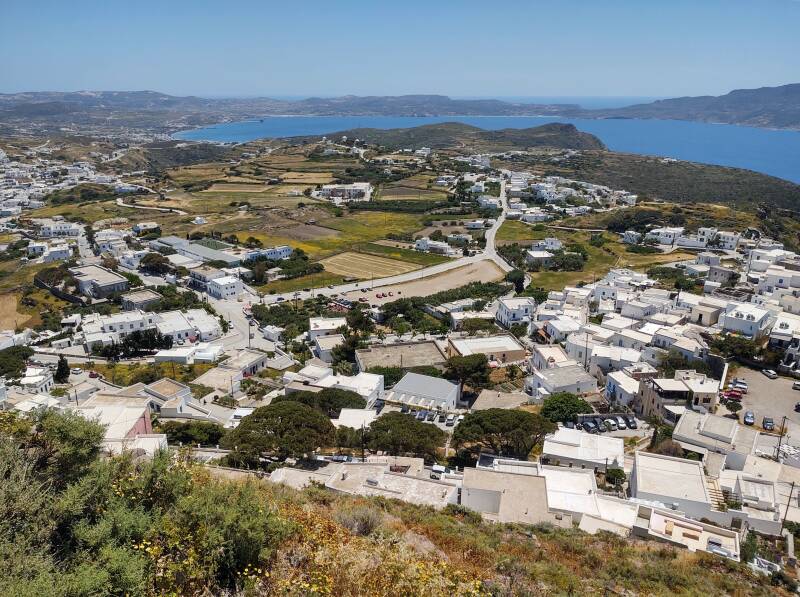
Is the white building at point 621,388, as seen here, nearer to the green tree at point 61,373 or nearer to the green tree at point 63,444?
the green tree at point 63,444

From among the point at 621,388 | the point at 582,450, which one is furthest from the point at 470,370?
the point at 582,450

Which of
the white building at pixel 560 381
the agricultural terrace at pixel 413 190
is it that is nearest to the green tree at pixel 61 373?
the white building at pixel 560 381

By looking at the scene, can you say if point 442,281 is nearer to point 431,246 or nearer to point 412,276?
point 412,276

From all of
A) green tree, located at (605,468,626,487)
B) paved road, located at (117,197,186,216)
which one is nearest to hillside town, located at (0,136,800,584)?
green tree, located at (605,468,626,487)

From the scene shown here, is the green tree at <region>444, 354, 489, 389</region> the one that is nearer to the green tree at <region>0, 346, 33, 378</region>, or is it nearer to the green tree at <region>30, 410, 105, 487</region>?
the green tree at <region>30, 410, 105, 487</region>

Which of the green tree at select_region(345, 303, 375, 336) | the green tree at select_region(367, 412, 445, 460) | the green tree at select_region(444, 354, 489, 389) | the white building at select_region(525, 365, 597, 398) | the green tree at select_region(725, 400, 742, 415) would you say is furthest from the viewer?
the green tree at select_region(345, 303, 375, 336)

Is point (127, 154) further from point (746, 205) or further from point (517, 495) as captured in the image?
point (517, 495)

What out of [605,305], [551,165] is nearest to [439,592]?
[605,305]

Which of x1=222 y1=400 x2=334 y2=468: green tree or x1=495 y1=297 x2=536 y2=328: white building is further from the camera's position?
x1=495 y1=297 x2=536 y2=328: white building
